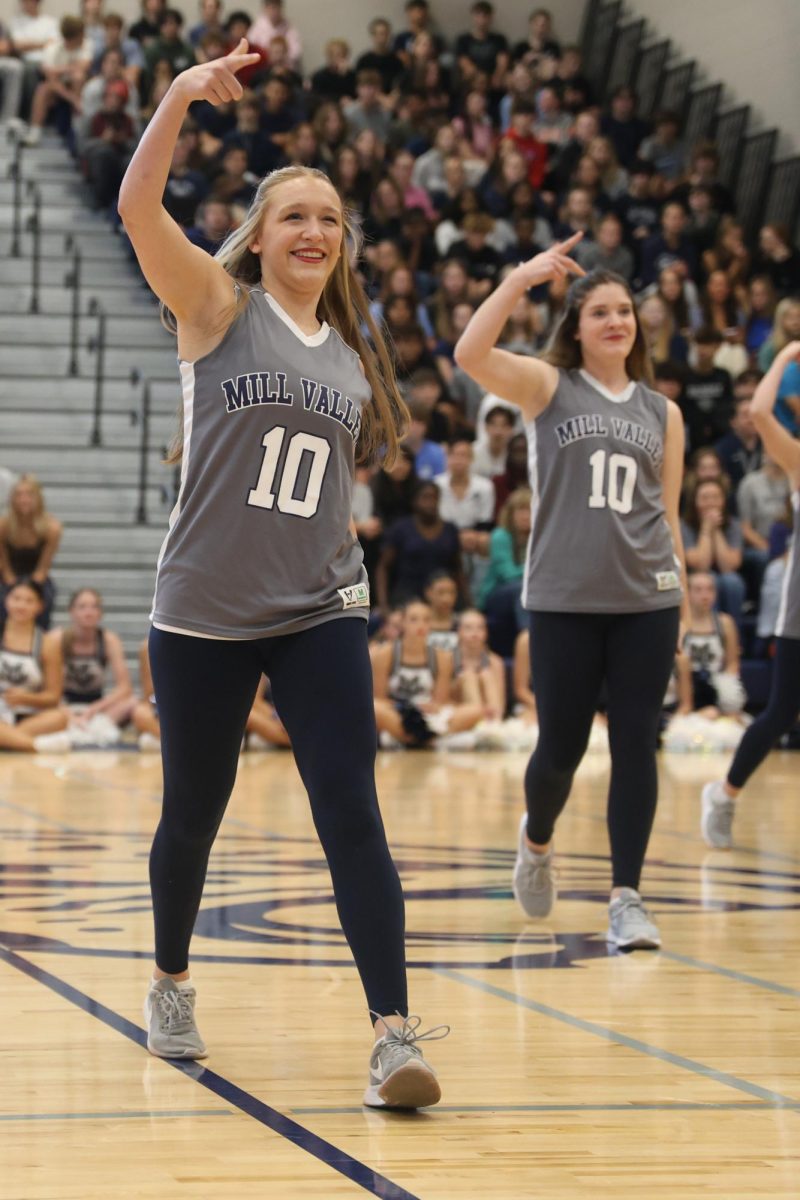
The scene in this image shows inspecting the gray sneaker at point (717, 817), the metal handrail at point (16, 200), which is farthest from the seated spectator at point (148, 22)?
the gray sneaker at point (717, 817)

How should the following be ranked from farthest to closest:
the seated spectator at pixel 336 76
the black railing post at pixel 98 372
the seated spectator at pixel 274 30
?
the seated spectator at pixel 274 30
the seated spectator at pixel 336 76
the black railing post at pixel 98 372

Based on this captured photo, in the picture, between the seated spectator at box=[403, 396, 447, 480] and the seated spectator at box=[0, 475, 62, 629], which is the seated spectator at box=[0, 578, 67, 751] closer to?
the seated spectator at box=[0, 475, 62, 629]

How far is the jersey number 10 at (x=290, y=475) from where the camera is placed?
11.4 ft

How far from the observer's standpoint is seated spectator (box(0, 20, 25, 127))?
16125 mm

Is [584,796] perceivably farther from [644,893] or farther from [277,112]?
[277,112]

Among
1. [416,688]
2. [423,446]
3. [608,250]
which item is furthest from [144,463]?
[608,250]

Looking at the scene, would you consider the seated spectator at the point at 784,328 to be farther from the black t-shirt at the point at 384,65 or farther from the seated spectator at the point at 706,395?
the black t-shirt at the point at 384,65

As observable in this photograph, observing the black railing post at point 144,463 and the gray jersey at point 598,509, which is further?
the black railing post at point 144,463

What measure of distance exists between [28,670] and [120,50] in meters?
6.93

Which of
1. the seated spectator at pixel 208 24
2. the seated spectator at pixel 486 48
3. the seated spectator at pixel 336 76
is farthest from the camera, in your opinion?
the seated spectator at pixel 486 48

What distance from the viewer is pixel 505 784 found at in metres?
9.55

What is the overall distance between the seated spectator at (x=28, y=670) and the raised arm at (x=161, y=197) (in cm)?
794

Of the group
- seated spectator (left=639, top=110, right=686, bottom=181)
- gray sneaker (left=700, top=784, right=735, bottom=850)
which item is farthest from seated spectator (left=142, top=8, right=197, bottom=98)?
gray sneaker (left=700, top=784, right=735, bottom=850)

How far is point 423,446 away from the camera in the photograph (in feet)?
42.9
